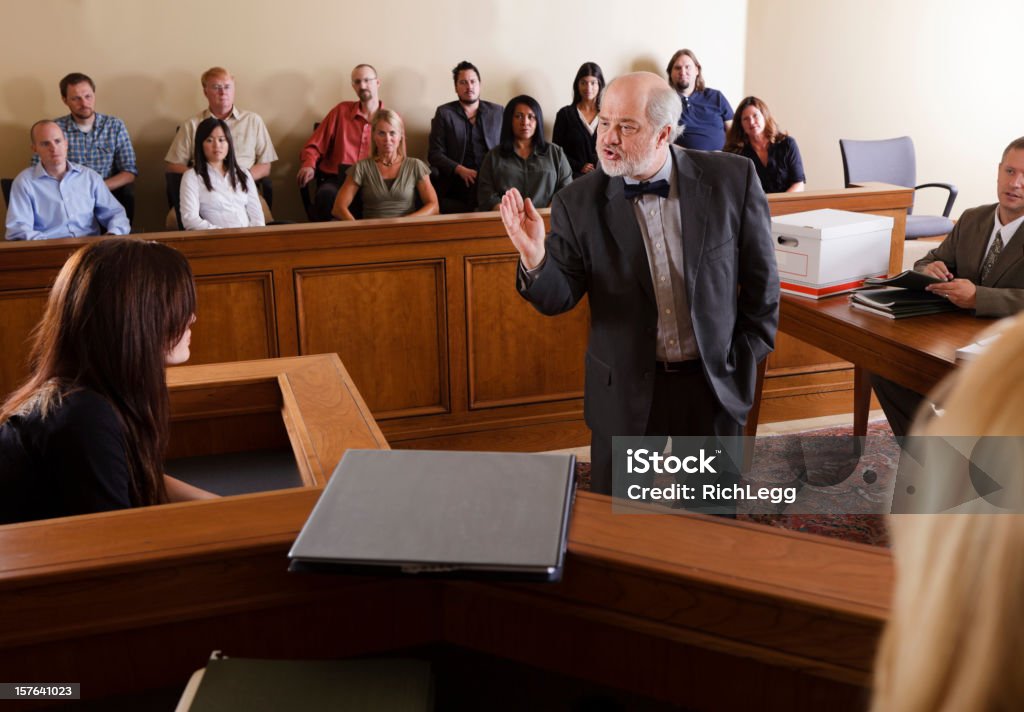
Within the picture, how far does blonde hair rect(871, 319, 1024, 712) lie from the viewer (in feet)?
1.76

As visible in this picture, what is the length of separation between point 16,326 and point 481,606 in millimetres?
3339

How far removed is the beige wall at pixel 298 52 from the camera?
692 centimetres

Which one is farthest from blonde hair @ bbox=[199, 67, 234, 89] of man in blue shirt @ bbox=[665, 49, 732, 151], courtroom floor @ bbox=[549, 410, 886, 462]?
courtroom floor @ bbox=[549, 410, 886, 462]

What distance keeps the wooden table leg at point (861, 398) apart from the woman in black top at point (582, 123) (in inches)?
130

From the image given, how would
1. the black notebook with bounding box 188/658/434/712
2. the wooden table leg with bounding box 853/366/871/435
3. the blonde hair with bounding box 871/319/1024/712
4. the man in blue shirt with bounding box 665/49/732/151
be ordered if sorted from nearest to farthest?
the blonde hair with bounding box 871/319/1024/712 < the black notebook with bounding box 188/658/434/712 < the wooden table leg with bounding box 853/366/871/435 < the man in blue shirt with bounding box 665/49/732/151

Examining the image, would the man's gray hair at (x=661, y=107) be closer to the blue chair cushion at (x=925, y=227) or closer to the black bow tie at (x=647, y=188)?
the black bow tie at (x=647, y=188)

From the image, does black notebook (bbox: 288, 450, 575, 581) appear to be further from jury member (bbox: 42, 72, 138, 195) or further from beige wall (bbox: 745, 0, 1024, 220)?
beige wall (bbox: 745, 0, 1024, 220)

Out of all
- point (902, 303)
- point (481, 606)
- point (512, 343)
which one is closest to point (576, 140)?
point (512, 343)

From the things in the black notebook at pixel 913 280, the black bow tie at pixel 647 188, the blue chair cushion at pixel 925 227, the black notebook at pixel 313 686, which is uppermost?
the black bow tie at pixel 647 188

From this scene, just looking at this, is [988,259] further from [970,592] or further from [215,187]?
[215,187]

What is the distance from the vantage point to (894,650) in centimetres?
60

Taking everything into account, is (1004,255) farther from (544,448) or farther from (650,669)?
(650,669)

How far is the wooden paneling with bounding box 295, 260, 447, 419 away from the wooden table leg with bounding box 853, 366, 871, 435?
182 cm

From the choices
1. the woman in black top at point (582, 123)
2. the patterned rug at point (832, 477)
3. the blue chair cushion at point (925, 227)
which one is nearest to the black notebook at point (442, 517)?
the patterned rug at point (832, 477)
